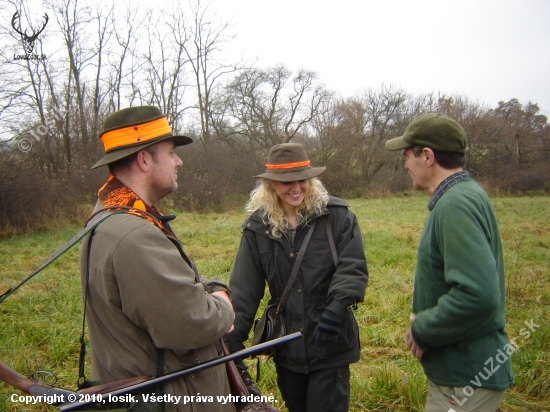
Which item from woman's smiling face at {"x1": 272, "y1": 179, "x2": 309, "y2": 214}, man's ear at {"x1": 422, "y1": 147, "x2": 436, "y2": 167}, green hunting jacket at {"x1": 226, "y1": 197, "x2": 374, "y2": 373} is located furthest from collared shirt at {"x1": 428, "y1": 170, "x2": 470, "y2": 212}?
woman's smiling face at {"x1": 272, "y1": 179, "x2": 309, "y2": 214}

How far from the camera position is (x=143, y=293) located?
1.56 m

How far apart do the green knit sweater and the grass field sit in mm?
1798

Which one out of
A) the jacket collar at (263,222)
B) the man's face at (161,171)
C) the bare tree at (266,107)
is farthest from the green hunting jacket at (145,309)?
the bare tree at (266,107)

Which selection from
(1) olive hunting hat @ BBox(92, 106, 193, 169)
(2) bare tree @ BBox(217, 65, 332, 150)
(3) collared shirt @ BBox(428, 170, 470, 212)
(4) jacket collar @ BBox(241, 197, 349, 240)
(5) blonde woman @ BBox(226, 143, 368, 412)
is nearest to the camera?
(1) olive hunting hat @ BBox(92, 106, 193, 169)

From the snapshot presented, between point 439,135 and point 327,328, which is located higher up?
point 439,135

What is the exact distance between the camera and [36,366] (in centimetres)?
420

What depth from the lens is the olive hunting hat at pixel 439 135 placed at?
2.06m

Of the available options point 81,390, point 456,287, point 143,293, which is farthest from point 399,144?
point 81,390

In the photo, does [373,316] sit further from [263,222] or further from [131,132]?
[131,132]

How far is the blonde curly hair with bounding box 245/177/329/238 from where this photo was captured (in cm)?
268

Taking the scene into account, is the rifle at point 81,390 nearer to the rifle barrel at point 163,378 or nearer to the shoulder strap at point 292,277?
the rifle barrel at point 163,378

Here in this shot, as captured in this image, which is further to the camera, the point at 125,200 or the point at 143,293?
the point at 125,200

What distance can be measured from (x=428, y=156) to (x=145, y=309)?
1.53 meters

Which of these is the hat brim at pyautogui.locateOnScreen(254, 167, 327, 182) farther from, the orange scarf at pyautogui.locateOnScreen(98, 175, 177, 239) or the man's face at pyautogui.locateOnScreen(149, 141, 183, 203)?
the orange scarf at pyautogui.locateOnScreen(98, 175, 177, 239)
